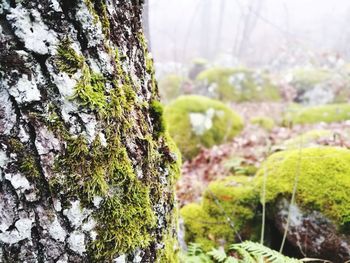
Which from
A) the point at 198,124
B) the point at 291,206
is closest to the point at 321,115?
the point at 198,124

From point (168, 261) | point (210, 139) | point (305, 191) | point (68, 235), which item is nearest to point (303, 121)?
point (210, 139)

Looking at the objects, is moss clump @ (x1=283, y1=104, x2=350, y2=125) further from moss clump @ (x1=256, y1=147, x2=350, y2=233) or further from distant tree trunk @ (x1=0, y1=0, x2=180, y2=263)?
distant tree trunk @ (x1=0, y1=0, x2=180, y2=263)

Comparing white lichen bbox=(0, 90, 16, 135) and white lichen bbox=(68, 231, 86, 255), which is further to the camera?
white lichen bbox=(68, 231, 86, 255)

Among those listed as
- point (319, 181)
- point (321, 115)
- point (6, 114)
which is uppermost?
point (6, 114)

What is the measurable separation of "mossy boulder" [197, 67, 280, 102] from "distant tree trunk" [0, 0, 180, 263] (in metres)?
10.7

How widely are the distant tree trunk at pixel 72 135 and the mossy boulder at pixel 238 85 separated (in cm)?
1067

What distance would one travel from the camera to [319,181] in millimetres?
2762

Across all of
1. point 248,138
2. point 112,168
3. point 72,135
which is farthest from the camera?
point 248,138

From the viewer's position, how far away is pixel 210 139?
648 cm

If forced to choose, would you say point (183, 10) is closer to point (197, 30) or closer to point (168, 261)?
point (197, 30)

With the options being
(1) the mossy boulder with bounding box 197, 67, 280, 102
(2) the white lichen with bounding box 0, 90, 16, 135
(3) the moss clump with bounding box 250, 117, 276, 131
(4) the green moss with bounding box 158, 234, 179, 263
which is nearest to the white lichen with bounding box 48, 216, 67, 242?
(2) the white lichen with bounding box 0, 90, 16, 135

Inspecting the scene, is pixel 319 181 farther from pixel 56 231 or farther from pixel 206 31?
pixel 206 31

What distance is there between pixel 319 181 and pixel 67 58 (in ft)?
8.16

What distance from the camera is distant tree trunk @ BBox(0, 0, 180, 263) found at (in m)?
1.06
